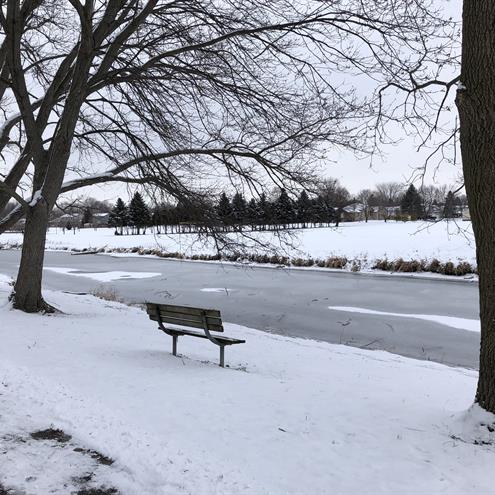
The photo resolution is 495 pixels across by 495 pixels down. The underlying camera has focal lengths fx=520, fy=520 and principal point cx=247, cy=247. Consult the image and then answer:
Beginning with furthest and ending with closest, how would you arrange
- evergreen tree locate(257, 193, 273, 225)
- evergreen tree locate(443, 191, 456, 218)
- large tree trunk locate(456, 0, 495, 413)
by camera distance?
1. evergreen tree locate(257, 193, 273, 225)
2. evergreen tree locate(443, 191, 456, 218)
3. large tree trunk locate(456, 0, 495, 413)

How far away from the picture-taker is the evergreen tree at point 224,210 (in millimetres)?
12375

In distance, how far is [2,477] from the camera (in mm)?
3342

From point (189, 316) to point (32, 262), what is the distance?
17.6 feet

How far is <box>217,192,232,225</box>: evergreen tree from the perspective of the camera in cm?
1238

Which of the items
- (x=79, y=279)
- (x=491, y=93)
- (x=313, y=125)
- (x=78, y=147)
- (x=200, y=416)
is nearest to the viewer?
(x=491, y=93)

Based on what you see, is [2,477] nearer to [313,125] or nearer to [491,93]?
[491,93]

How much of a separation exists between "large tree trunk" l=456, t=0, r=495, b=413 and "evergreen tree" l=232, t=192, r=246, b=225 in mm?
8082

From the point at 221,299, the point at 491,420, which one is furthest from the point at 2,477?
the point at 221,299

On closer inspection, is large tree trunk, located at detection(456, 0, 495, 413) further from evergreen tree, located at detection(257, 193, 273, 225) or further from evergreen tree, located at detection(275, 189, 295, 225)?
evergreen tree, located at detection(257, 193, 273, 225)

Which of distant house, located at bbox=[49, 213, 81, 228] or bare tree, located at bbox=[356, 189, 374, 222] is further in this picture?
bare tree, located at bbox=[356, 189, 374, 222]

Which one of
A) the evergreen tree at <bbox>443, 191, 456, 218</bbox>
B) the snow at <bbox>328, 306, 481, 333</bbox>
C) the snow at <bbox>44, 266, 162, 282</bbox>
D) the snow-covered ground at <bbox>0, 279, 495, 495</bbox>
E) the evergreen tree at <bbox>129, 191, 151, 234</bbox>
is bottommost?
the snow at <bbox>44, 266, 162, 282</bbox>

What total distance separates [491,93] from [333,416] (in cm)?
315

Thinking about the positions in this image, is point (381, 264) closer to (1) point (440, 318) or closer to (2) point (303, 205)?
(1) point (440, 318)

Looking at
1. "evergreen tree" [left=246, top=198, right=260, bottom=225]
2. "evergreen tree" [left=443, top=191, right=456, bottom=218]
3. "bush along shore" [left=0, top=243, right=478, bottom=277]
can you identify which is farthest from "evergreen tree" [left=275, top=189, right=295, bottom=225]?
"bush along shore" [left=0, top=243, right=478, bottom=277]
